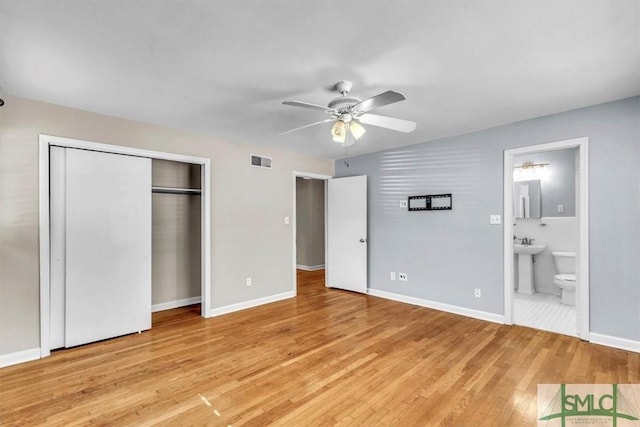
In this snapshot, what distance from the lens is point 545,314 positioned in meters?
4.00

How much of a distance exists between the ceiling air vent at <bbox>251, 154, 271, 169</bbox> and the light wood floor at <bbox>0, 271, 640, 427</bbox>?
2.26 metres

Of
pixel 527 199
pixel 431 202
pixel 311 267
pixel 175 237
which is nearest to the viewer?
pixel 431 202

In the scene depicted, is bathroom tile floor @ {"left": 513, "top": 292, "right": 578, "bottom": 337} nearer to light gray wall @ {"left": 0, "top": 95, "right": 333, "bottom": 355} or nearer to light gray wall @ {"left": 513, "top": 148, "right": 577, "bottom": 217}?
light gray wall @ {"left": 513, "top": 148, "right": 577, "bottom": 217}

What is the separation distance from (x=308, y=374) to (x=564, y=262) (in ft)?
15.2

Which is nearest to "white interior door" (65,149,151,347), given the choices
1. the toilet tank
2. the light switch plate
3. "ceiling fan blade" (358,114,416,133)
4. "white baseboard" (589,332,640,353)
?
"ceiling fan blade" (358,114,416,133)

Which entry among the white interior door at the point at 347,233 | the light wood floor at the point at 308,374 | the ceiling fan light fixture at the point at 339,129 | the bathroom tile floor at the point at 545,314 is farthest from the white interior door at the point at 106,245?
the bathroom tile floor at the point at 545,314

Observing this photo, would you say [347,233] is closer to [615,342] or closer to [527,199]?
[527,199]

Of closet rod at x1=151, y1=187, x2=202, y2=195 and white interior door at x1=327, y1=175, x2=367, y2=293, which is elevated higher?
closet rod at x1=151, y1=187, x2=202, y2=195

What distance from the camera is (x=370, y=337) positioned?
327 centimetres

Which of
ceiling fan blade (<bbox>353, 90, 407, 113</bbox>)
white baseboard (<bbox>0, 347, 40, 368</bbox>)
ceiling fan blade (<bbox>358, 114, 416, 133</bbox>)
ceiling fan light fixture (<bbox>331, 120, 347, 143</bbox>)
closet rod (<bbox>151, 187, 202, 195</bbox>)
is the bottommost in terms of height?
white baseboard (<bbox>0, 347, 40, 368</bbox>)

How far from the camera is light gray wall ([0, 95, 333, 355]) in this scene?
2699 millimetres

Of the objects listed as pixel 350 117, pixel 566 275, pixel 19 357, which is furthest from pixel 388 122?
pixel 566 275

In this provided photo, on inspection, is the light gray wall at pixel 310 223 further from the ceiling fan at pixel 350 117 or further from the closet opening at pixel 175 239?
the ceiling fan at pixel 350 117

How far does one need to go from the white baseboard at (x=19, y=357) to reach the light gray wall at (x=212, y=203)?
0.11ft
